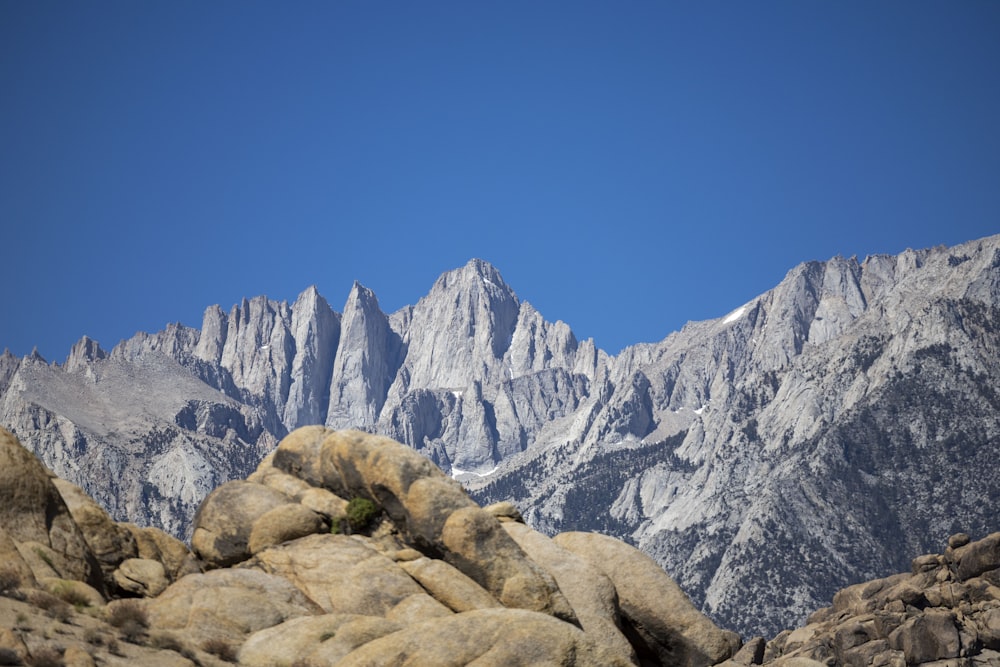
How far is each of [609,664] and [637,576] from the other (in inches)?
634

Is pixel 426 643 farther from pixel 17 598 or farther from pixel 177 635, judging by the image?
pixel 17 598

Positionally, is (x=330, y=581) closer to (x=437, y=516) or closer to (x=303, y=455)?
(x=437, y=516)

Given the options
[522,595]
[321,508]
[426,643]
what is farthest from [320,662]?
[321,508]

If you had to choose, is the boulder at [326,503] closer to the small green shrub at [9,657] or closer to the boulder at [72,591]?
the boulder at [72,591]

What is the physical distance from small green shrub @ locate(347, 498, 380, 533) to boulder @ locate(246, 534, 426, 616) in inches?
31.9

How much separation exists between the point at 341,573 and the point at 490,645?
11234 millimetres

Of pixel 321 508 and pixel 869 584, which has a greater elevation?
pixel 869 584

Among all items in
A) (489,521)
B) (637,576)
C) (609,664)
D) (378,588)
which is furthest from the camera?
(637,576)

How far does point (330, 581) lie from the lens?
1526 inches

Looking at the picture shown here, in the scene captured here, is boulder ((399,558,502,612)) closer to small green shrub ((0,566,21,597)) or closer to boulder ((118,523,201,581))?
boulder ((118,523,201,581))

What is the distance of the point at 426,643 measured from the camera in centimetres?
2925

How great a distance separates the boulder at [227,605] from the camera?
33906 millimetres

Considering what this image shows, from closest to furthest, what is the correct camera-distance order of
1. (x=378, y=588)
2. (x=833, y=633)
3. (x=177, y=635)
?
Result: (x=177, y=635) → (x=378, y=588) → (x=833, y=633)

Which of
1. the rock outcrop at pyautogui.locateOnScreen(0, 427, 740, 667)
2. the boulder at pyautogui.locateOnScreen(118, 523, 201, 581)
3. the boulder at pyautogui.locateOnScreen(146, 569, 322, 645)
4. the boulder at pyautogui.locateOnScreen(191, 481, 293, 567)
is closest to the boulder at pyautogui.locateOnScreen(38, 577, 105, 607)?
the rock outcrop at pyautogui.locateOnScreen(0, 427, 740, 667)
